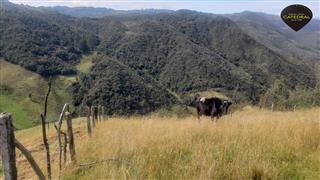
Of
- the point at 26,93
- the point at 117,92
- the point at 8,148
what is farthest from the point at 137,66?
the point at 8,148

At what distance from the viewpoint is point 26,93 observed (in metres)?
117

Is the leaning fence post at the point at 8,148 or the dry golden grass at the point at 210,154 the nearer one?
the leaning fence post at the point at 8,148

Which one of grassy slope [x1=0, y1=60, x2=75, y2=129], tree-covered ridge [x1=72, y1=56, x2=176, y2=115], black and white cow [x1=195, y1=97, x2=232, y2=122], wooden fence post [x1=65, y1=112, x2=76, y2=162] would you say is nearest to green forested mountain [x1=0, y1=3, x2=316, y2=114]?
tree-covered ridge [x1=72, y1=56, x2=176, y2=115]

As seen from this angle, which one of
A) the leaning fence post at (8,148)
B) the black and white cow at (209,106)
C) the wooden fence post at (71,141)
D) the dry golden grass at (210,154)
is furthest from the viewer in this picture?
the black and white cow at (209,106)

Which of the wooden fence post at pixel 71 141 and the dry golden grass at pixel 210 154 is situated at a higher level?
the dry golden grass at pixel 210 154

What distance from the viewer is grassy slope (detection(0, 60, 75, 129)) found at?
105 metres

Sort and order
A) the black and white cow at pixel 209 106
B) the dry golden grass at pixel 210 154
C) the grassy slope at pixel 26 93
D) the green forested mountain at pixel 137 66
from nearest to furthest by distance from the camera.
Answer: the dry golden grass at pixel 210 154, the black and white cow at pixel 209 106, the grassy slope at pixel 26 93, the green forested mountain at pixel 137 66

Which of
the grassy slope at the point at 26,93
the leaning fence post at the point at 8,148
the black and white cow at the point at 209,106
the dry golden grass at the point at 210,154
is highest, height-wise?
the leaning fence post at the point at 8,148

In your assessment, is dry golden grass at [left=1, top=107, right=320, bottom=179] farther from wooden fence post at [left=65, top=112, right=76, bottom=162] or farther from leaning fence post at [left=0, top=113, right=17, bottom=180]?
leaning fence post at [left=0, top=113, right=17, bottom=180]

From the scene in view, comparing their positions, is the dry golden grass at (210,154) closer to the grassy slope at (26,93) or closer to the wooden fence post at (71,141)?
the wooden fence post at (71,141)

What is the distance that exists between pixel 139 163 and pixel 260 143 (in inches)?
80.6

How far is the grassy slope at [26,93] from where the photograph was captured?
10506 cm

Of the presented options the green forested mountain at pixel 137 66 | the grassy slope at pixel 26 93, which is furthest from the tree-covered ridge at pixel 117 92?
the grassy slope at pixel 26 93

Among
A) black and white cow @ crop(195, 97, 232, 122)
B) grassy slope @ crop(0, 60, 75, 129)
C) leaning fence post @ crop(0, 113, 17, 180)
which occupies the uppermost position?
leaning fence post @ crop(0, 113, 17, 180)
